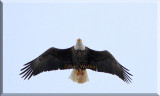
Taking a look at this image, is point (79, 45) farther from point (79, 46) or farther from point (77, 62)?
point (77, 62)

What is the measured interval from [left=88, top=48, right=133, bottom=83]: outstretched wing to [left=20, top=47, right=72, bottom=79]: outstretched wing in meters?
0.39

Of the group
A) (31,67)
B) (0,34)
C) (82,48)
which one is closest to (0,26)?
(0,34)

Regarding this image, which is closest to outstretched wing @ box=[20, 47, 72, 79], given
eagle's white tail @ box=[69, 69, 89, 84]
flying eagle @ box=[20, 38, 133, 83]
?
flying eagle @ box=[20, 38, 133, 83]

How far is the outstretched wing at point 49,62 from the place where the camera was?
20.7ft

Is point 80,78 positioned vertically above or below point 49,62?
below

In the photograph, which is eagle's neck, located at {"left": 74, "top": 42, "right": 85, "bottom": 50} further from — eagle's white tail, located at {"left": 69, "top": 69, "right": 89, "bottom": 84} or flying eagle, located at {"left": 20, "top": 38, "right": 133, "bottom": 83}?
eagle's white tail, located at {"left": 69, "top": 69, "right": 89, "bottom": 84}

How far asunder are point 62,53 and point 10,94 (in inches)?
43.2

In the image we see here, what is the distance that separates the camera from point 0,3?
652cm

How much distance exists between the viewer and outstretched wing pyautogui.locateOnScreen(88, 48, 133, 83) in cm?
631

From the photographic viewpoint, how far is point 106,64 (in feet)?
21.0

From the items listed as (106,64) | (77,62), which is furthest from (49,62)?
(106,64)

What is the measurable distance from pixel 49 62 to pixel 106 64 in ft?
3.12

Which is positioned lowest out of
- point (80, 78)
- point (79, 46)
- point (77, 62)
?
point (80, 78)

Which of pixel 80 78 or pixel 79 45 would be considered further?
pixel 80 78
